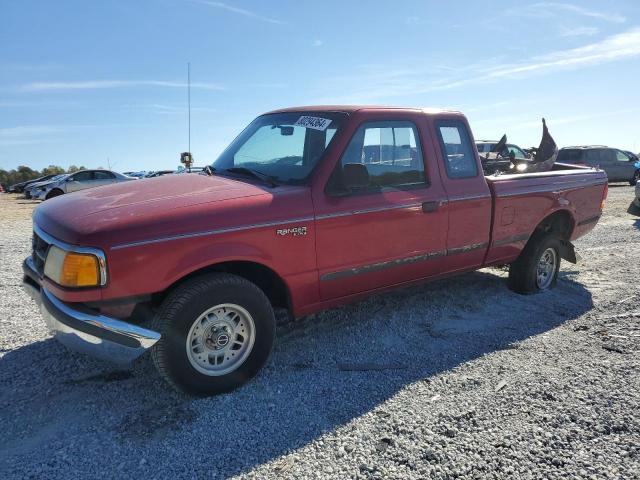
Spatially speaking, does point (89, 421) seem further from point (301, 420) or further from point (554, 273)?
point (554, 273)

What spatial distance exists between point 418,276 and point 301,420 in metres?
1.83

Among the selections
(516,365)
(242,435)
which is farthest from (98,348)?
A: (516,365)

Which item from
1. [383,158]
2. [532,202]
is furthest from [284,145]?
[532,202]

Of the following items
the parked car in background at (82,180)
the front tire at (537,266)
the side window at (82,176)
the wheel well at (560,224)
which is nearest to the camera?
the front tire at (537,266)

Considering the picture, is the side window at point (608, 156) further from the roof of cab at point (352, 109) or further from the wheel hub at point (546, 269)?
the roof of cab at point (352, 109)

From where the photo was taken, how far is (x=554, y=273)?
5758 mm

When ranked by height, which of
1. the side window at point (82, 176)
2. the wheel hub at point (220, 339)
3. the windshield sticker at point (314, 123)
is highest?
the windshield sticker at point (314, 123)

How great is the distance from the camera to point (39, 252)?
3.42m

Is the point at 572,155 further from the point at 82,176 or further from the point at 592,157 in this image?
the point at 82,176

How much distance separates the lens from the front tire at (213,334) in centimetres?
305

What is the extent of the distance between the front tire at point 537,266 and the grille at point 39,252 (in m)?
4.62

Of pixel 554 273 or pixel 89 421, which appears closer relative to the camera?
pixel 89 421

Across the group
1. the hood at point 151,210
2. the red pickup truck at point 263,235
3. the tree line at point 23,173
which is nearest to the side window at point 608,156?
the red pickup truck at point 263,235

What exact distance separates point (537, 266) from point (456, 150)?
1.85m
